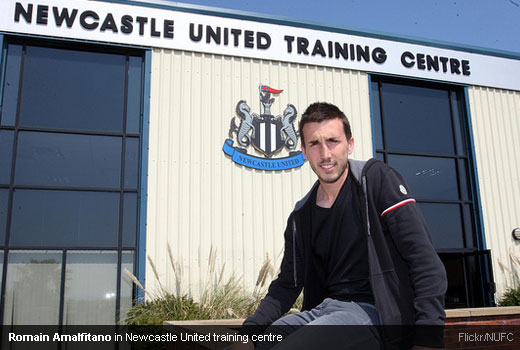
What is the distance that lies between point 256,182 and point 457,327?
5.24 meters

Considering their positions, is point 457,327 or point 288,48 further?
point 288,48

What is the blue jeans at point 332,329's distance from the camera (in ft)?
5.94

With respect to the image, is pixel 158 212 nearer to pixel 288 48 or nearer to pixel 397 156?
pixel 288 48

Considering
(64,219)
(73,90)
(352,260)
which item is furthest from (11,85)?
(352,260)

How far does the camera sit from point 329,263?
2250 millimetres

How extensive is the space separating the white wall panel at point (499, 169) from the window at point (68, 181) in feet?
29.0

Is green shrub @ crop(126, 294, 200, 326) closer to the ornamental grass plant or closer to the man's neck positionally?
the ornamental grass plant

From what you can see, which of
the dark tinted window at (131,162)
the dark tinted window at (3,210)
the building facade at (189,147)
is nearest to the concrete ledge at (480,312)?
the building facade at (189,147)

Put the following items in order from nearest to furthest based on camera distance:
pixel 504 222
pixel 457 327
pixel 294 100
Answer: pixel 457 327
pixel 294 100
pixel 504 222

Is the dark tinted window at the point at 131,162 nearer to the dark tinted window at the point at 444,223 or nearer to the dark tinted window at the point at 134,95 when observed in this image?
the dark tinted window at the point at 134,95

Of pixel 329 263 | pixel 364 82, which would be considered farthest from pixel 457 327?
pixel 364 82

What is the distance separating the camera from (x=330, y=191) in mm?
2367

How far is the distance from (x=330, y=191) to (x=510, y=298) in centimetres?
1040

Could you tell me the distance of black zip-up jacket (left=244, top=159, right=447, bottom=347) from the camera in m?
1.83
